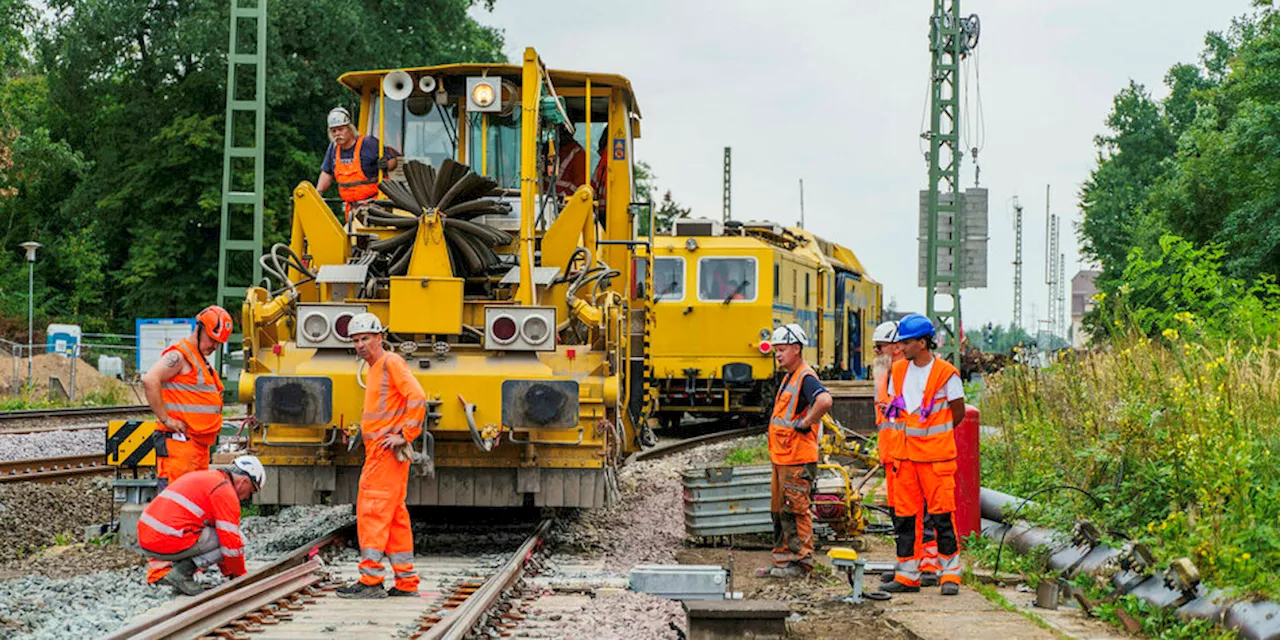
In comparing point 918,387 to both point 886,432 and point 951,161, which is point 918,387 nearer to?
point 886,432

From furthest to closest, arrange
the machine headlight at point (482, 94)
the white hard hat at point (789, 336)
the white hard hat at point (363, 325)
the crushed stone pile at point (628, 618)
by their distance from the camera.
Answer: the machine headlight at point (482, 94) < the white hard hat at point (789, 336) < the white hard hat at point (363, 325) < the crushed stone pile at point (628, 618)

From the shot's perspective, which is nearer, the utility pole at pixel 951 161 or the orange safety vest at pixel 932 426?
the orange safety vest at pixel 932 426

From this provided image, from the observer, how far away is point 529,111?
1109 centimetres

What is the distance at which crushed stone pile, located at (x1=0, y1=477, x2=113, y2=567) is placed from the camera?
12188 millimetres

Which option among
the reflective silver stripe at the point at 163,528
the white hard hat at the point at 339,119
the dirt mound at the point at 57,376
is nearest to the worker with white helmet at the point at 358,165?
the white hard hat at the point at 339,119

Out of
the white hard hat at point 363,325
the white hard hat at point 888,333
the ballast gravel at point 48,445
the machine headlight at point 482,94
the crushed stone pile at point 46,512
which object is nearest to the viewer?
the white hard hat at point 363,325

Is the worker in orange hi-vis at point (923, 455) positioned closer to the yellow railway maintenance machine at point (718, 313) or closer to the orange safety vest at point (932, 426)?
the orange safety vest at point (932, 426)

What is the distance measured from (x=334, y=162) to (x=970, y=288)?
10.9m

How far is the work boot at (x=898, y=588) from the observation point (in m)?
9.18

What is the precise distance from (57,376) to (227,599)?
2782 centimetres

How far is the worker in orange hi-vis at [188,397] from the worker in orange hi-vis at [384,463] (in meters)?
1.32

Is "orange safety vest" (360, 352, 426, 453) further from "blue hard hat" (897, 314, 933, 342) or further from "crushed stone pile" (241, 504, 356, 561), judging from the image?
"blue hard hat" (897, 314, 933, 342)

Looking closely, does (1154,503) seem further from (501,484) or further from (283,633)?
(283,633)

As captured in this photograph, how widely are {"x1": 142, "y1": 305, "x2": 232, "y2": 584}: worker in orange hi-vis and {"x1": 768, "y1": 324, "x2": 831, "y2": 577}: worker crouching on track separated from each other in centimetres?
360
